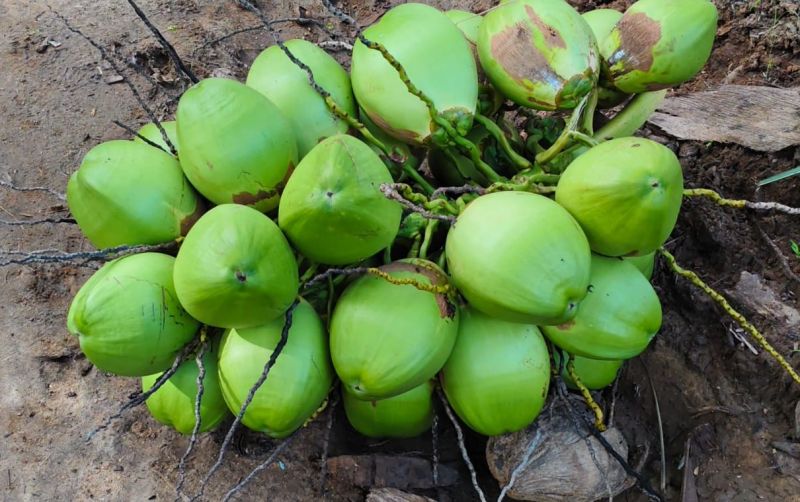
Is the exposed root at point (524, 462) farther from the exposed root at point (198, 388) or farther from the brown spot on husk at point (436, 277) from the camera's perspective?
the exposed root at point (198, 388)

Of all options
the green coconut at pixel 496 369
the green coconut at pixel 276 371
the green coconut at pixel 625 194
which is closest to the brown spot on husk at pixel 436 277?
the green coconut at pixel 496 369

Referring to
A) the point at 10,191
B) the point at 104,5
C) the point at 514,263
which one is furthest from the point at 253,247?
the point at 104,5

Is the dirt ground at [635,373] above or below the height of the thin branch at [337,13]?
below

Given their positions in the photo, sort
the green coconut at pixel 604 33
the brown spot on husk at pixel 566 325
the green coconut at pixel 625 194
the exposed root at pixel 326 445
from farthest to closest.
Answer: the green coconut at pixel 604 33
the exposed root at pixel 326 445
the brown spot on husk at pixel 566 325
the green coconut at pixel 625 194

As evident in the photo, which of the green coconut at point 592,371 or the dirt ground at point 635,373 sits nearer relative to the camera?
the green coconut at point 592,371

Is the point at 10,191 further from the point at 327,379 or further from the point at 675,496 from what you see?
the point at 675,496

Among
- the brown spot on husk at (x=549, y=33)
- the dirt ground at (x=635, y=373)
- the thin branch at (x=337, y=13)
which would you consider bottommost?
the dirt ground at (x=635, y=373)

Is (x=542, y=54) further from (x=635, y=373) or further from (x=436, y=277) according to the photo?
(x=635, y=373)
